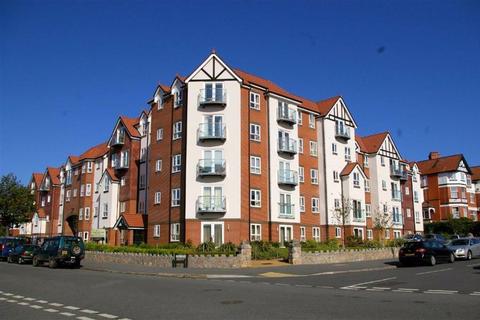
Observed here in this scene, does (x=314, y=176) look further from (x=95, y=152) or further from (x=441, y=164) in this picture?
(x=441, y=164)

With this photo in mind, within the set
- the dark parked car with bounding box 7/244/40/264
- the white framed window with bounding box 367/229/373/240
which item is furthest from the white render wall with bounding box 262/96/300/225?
the dark parked car with bounding box 7/244/40/264

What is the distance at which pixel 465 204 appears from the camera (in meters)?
73.9

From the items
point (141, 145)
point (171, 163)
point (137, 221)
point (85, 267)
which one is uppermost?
point (141, 145)

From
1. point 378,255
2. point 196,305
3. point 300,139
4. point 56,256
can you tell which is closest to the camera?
point 196,305

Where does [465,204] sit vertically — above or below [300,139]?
below

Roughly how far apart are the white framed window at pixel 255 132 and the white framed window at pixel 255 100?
1705 millimetres

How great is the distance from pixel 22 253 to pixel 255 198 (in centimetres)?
1821

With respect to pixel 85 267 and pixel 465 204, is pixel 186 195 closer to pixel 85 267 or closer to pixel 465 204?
pixel 85 267

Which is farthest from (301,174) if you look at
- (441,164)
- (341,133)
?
(441,164)

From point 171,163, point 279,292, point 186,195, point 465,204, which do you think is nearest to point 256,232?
point 186,195

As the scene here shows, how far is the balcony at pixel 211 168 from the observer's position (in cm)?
3706

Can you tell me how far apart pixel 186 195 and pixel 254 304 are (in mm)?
25767

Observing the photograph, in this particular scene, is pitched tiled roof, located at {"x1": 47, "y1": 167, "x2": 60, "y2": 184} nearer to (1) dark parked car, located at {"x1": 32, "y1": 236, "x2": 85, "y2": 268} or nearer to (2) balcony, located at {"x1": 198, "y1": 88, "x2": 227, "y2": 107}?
(2) balcony, located at {"x1": 198, "y1": 88, "x2": 227, "y2": 107}

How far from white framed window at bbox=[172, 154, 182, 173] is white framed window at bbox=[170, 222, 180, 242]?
464 centimetres
